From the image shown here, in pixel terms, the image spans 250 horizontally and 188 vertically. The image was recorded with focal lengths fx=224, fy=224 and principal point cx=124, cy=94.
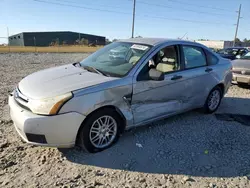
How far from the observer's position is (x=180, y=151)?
3334mm

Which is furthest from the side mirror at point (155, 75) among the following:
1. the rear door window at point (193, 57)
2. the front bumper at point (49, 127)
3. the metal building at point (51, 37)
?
the metal building at point (51, 37)

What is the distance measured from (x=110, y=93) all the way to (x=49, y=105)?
2.68 ft

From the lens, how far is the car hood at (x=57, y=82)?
2852 mm

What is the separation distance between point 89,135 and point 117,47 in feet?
6.05

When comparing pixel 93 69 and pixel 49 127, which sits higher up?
pixel 93 69

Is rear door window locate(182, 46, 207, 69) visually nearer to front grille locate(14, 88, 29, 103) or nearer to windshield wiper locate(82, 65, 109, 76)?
windshield wiper locate(82, 65, 109, 76)

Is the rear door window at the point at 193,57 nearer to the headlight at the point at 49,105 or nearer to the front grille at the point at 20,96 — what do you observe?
the headlight at the point at 49,105

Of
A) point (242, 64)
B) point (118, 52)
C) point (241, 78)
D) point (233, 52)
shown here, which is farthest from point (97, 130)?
point (233, 52)

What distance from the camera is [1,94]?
5.75m

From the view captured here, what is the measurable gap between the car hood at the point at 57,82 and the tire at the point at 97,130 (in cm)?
45

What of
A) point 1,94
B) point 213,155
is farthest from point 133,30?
point 213,155

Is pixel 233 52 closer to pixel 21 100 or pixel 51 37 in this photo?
pixel 21 100

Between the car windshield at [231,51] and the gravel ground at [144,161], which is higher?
the car windshield at [231,51]

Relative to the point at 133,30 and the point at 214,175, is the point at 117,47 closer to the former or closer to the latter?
the point at 214,175
